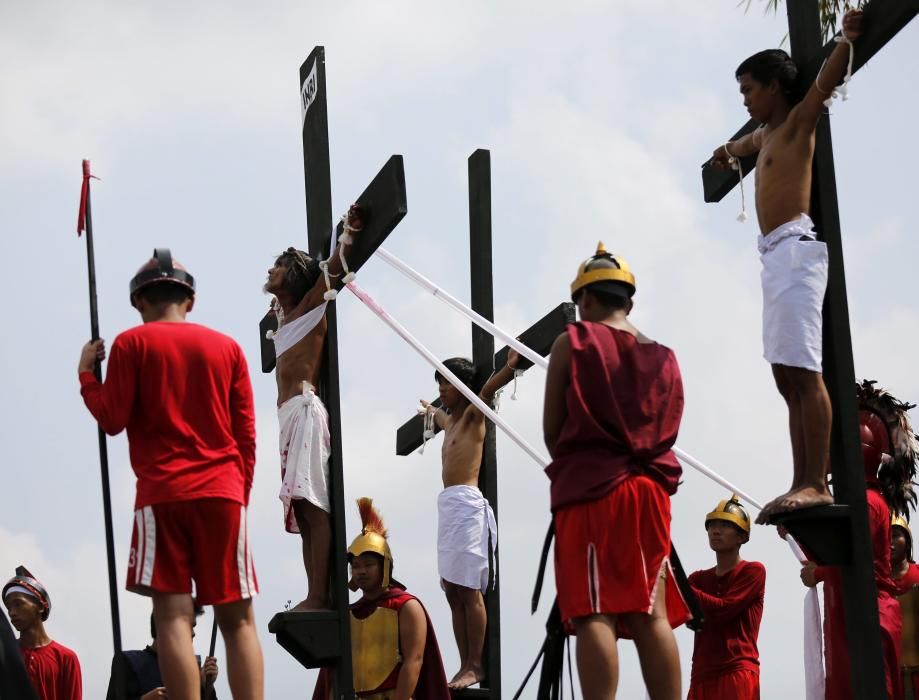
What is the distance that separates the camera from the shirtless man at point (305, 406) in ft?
27.6

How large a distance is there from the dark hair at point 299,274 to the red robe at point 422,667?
1863mm

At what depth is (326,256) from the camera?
29.4 feet

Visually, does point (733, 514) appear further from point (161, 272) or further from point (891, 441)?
point (161, 272)

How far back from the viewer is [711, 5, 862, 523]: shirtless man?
6527mm

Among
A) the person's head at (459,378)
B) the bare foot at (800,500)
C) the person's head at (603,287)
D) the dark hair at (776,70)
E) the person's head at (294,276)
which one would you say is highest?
the dark hair at (776,70)

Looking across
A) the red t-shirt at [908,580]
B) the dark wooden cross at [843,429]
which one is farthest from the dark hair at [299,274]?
the red t-shirt at [908,580]

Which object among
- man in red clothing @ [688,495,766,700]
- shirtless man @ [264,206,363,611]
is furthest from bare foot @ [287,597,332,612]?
man in red clothing @ [688,495,766,700]

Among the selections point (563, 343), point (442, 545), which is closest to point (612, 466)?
point (563, 343)

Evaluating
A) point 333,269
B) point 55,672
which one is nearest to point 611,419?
point 333,269

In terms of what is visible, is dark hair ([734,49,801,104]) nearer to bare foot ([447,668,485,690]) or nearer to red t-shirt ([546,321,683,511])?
red t-shirt ([546,321,683,511])

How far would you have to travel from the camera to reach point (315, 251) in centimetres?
914

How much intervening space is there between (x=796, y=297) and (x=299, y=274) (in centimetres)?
328

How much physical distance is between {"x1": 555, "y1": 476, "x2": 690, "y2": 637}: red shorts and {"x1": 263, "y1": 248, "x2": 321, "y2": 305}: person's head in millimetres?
3434

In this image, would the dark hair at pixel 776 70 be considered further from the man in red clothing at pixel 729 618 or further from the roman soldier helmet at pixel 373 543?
the roman soldier helmet at pixel 373 543
